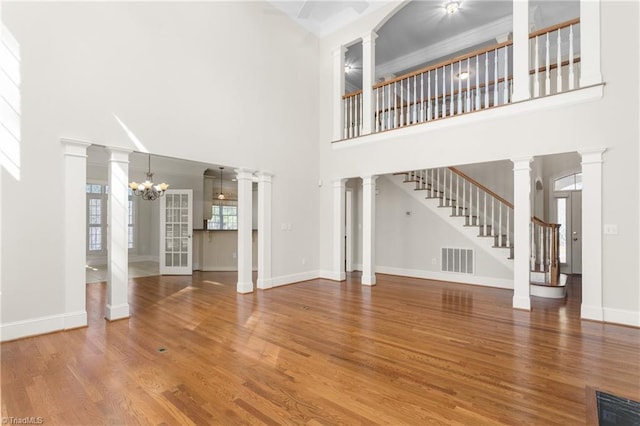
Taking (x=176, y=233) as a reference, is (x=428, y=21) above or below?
above

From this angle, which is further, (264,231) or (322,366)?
(264,231)

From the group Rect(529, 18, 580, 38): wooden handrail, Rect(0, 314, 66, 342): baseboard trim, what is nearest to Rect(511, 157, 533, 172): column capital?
Rect(529, 18, 580, 38): wooden handrail

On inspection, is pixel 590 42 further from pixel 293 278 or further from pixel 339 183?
pixel 293 278

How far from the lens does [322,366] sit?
106 inches

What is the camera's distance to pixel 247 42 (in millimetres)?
5559

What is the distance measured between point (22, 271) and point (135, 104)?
2344 millimetres

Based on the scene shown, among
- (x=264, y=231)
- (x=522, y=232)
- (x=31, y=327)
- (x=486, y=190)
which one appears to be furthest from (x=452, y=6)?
(x=31, y=327)

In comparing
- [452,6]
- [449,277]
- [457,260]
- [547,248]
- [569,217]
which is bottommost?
[449,277]

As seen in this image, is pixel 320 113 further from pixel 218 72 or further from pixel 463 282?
pixel 463 282

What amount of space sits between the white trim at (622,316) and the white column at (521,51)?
3029 millimetres

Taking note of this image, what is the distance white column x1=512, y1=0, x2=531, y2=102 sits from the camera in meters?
4.53

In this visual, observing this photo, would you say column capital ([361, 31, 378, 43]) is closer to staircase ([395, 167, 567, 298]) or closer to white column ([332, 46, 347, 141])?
white column ([332, 46, 347, 141])

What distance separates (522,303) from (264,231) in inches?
170

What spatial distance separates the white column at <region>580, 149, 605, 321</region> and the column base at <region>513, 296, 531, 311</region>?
579 millimetres
